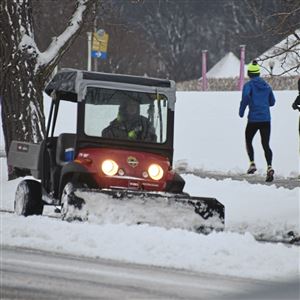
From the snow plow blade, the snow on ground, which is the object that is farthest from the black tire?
the snow plow blade

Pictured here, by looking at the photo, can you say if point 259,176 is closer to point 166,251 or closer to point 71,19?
point 71,19

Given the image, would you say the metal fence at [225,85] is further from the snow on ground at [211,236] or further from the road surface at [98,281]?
the road surface at [98,281]

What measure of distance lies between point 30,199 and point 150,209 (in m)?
1.87

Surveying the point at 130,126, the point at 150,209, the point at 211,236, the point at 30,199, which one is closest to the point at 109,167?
the point at 130,126

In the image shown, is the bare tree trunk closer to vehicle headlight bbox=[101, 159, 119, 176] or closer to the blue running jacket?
the blue running jacket

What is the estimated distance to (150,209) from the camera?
31.2ft

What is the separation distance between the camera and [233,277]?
7297 millimetres

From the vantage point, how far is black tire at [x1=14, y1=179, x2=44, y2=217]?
10.8m

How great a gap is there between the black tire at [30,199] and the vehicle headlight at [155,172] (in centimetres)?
136

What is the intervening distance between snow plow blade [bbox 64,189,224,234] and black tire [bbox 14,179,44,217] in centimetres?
148

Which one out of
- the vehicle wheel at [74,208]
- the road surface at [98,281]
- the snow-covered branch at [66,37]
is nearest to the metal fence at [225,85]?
the snow-covered branch at [66,37]

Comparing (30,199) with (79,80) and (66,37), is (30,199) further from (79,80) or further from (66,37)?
(66,37)

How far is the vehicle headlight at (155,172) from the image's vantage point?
10344mm

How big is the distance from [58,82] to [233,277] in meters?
4.32
